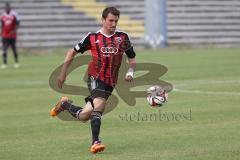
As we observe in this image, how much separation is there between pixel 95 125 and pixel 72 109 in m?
1.25

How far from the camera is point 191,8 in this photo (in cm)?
4391

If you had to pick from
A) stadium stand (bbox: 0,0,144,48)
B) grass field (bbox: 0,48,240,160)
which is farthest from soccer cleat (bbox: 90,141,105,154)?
stadium stand (bbox: 0,0,144,48)

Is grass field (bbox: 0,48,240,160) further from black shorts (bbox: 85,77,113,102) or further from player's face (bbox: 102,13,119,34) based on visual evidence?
player's face (bbox: 102,13,119,34)

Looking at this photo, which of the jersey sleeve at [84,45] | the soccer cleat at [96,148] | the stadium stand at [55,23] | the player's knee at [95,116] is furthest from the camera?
the stadium stand at [55,23]

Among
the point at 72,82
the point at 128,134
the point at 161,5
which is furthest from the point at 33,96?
the point at 161,5

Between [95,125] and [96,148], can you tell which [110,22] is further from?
[96,148]

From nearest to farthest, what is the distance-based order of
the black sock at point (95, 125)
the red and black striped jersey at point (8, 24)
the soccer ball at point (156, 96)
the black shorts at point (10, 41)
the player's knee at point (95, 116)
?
the black sock at point (95, 125) < the player's knee at point (95, 116) < the soccer ball at point (156, 96) < the red and black striped jersey at point (8, 24) < the black shorts at point (10, 41)

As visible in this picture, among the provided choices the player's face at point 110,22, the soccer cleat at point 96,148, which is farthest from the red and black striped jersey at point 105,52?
the soccer cleat at point 96,148

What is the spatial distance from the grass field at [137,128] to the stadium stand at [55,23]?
1825 centimetres

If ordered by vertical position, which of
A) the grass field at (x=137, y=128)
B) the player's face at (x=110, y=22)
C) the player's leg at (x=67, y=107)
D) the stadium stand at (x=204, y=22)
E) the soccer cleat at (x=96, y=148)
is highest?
the player's face at (x=110, y=22)

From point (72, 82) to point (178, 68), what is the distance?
568 cm

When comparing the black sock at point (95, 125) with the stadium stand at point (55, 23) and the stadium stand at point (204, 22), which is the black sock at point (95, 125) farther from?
the stadium stand at point (204, 22)

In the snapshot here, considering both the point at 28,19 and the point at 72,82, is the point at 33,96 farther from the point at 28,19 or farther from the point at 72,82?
the point at 28,19

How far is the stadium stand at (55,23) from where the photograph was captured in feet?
128
